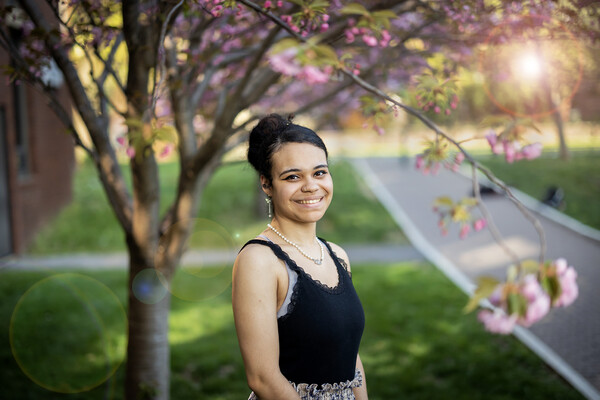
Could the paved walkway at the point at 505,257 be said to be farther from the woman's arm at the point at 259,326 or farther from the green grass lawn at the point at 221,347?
the woman's arm at the point at 259,326

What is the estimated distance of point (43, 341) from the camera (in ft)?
21.3

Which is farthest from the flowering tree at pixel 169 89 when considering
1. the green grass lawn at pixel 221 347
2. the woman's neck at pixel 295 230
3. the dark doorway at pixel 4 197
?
the dark doorway at pixel 4 197

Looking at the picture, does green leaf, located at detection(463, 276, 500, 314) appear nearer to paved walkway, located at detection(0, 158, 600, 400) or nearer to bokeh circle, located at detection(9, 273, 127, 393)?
paved walkway, located at detection(0, 158, 600, 400)

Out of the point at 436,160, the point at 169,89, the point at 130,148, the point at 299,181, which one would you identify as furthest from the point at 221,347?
the point at 299,181

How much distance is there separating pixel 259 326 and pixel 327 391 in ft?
1.53

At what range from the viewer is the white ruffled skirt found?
2168mm

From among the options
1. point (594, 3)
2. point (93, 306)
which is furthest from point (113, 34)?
point (93, 306)

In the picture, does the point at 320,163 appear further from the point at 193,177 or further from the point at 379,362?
the point at 379,362

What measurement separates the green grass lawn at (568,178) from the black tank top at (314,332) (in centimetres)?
1220

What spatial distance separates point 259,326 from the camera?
1986 millimetres

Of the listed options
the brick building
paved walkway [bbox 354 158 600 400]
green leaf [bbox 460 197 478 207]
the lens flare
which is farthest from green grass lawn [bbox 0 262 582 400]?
green leaf [bbox 460 197 478 207]

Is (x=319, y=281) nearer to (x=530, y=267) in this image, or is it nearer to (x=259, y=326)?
(x=259, y=326)

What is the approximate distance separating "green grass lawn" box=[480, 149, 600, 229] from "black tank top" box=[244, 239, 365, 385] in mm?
12197

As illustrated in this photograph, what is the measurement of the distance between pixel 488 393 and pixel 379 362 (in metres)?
1.19
